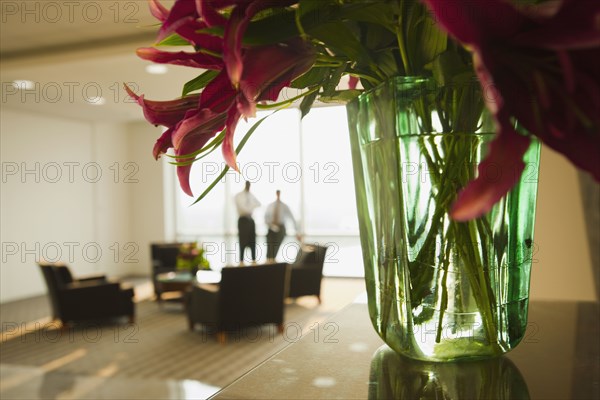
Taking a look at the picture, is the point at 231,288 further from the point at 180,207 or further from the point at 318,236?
the point at 180,207

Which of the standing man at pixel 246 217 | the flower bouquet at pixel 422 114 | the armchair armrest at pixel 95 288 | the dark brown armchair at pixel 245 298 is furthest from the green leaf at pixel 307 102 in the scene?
the standing man at pixel 246 217

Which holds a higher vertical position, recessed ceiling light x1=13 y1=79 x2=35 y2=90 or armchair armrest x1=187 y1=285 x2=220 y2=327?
recessed ceiling light x1=13 y1=79 x2=35 y2=90

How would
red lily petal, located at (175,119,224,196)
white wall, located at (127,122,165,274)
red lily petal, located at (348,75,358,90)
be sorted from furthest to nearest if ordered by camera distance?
white wall, located at (127,122,165,274) < red lily petal, located at (348,75,358,90) < red lily petal, located at (175,119,224,196)

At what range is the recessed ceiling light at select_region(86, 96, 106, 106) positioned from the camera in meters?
8.80

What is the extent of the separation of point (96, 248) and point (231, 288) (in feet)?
20.1

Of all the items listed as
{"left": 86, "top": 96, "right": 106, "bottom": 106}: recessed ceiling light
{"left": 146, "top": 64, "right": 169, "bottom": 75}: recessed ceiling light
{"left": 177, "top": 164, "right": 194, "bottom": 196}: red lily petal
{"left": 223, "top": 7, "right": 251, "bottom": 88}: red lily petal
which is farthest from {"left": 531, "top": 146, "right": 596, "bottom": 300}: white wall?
{"left": 86, "top": 96, "right": 106, "bottom": 106}: recessed ceiling light

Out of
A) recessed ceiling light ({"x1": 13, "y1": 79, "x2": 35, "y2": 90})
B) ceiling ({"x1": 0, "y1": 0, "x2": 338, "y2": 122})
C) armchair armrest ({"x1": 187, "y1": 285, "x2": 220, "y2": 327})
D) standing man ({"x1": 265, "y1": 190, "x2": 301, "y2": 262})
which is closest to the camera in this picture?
ceiling ({"x1": 0, "y1": 0, "x2": 338, "y2": 122})

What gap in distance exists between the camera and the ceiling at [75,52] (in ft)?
17.1

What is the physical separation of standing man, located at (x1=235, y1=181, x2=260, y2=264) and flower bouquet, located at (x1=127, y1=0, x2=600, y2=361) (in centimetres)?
831

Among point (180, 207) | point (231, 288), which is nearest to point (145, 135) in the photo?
point (180, 207)

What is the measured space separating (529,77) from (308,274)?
723 cm

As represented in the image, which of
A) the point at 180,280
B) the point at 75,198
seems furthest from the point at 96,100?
the point at 180,280

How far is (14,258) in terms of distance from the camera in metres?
8.99

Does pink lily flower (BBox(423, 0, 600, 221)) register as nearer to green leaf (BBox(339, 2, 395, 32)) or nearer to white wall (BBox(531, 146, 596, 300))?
green leaf (BBox(339, 2, 395, 32))
